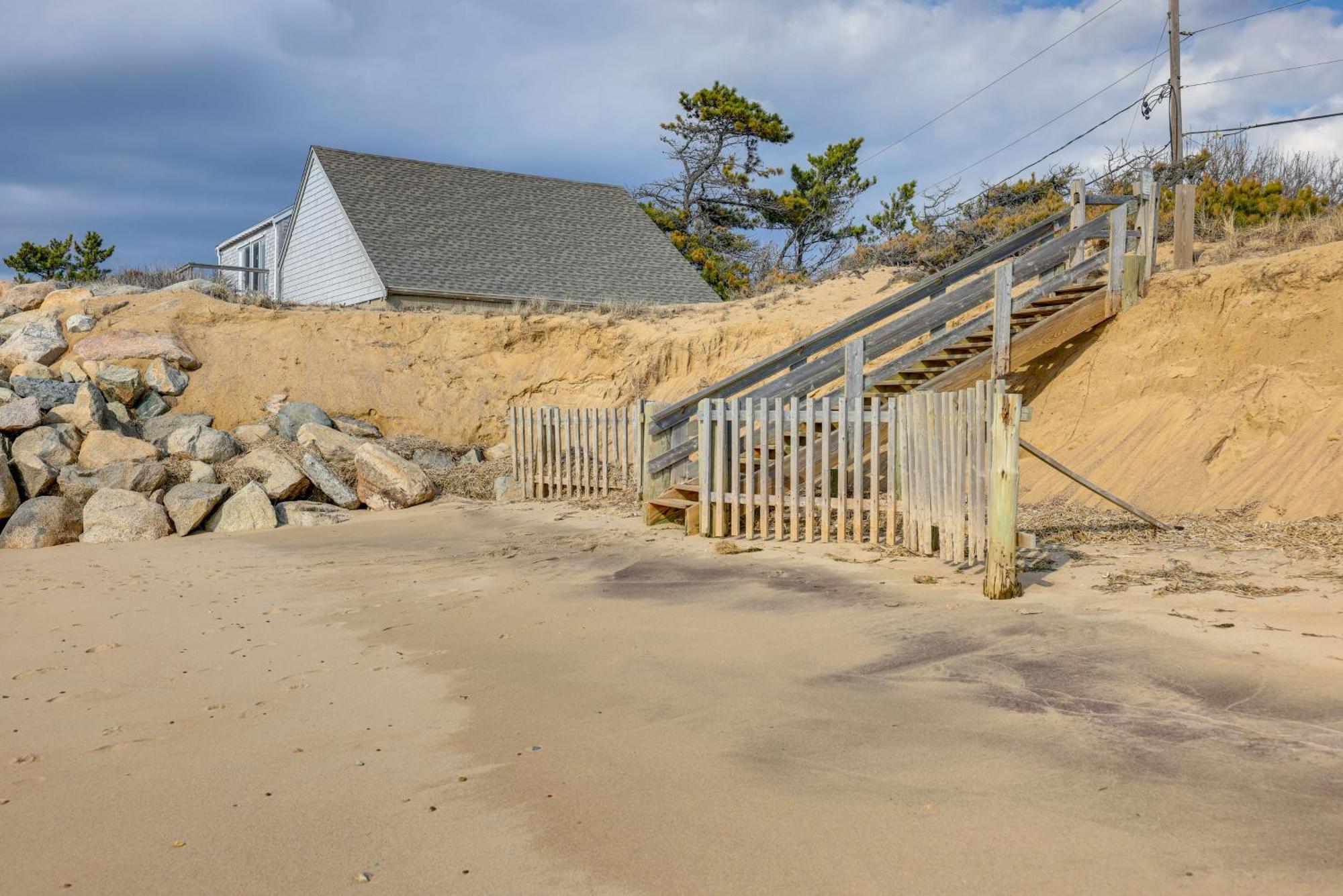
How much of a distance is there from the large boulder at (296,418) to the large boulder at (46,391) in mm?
3150

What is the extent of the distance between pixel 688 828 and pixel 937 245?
66.2 feet

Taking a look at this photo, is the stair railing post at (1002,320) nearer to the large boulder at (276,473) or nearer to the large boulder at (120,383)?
the large boulder at (276,473)

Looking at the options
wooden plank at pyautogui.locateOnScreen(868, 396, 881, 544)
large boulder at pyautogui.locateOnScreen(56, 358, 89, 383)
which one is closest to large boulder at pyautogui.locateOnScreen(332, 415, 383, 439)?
large boulder at pyautogui.locateOnScreen(56, 358, 89, 383)

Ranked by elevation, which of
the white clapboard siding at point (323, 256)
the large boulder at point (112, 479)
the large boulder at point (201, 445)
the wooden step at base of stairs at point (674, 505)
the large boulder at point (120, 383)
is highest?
the white clapboard siding at point (323, 256)

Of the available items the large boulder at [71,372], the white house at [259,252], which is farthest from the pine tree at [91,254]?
the large boulder at [71,372]

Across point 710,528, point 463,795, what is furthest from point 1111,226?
point 463,795

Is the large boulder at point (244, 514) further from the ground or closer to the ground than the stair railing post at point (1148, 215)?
closer to the ground

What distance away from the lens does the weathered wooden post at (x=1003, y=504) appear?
22.7ft

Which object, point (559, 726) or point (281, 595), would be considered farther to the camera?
point (281, 595)

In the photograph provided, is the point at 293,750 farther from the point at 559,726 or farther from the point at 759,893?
the point at 759,893

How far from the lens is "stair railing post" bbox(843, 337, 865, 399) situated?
10859 mm

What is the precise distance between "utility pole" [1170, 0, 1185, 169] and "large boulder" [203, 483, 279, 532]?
2025 cm

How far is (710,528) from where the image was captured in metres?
10.6

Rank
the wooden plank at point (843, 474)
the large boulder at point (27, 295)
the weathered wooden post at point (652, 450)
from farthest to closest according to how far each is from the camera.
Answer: the large boulder at point (27, 295) < the weathered wooden post at point (652, 450) < the wooden plank at point (843, 474)
